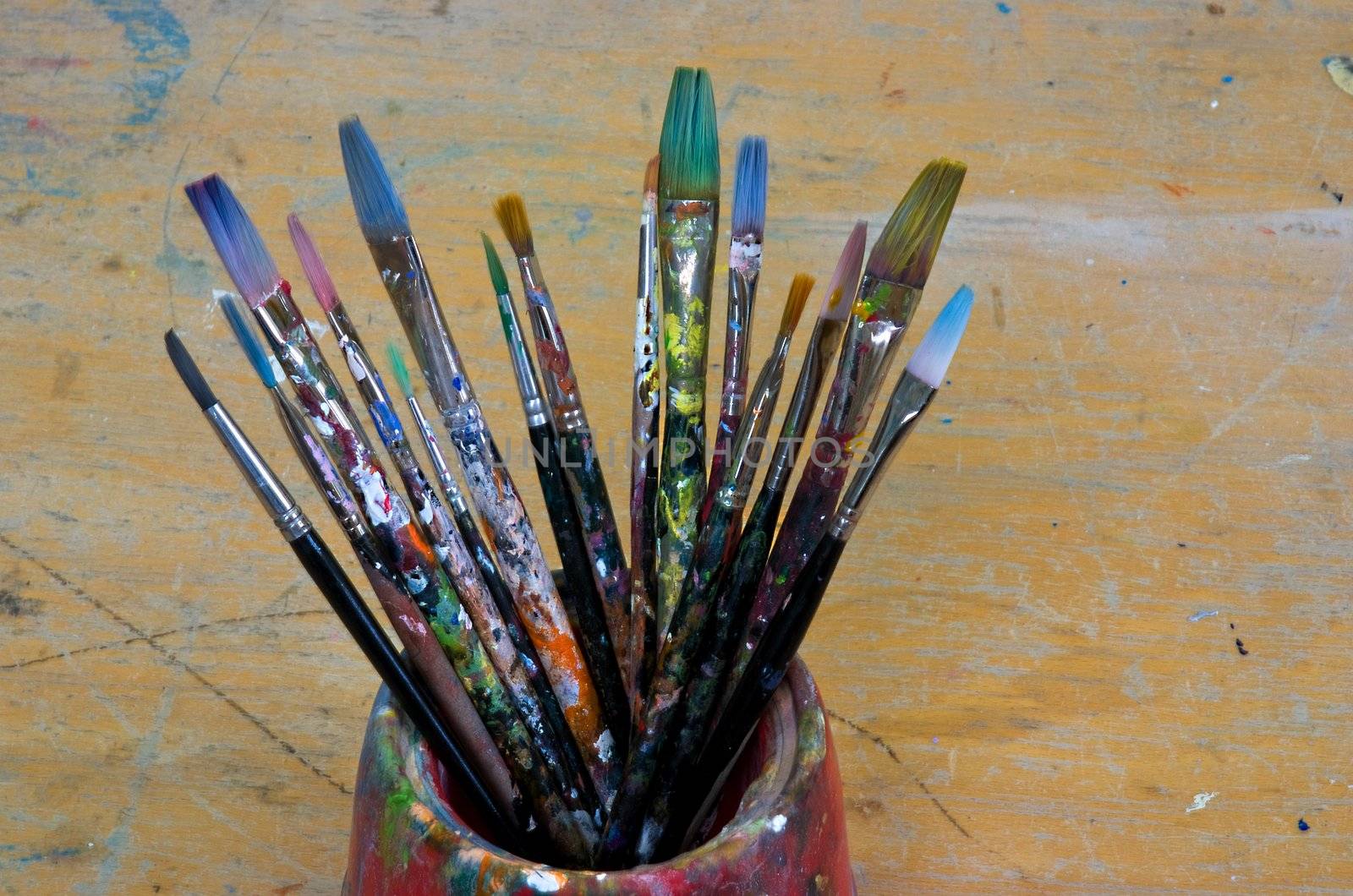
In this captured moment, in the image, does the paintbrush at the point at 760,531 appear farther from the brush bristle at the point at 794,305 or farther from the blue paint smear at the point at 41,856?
the blue paint smear at the point at 41,856

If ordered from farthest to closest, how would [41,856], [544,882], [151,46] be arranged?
[151,46]
[41,856]
[544,882]

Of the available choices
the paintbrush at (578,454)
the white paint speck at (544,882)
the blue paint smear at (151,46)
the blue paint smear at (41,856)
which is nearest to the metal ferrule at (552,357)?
the paintbrush at (578,454)

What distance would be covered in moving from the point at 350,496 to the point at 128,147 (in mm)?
479

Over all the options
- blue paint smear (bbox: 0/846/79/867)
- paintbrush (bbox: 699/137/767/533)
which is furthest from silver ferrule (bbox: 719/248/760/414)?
Answer: blue paint smear (bbox: 0/846/79/867)

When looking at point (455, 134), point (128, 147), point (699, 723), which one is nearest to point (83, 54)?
point (128, 147)

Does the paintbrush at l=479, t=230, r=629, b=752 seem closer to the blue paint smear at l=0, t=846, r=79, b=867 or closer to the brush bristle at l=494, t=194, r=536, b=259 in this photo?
the brush bristle at l=494, t=194, r=536, b=259

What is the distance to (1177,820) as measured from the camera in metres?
0.49

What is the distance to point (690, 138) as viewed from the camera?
338 mm

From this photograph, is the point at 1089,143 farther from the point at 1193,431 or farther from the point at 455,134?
the point at 455,134

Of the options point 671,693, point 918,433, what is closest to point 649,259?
point 671,693

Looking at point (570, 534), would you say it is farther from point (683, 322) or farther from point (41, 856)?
point (41, 856)

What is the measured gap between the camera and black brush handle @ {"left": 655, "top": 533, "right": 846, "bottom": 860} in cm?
32

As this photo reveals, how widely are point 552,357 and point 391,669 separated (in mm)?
100

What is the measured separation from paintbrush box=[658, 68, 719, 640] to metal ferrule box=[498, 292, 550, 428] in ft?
0.12
